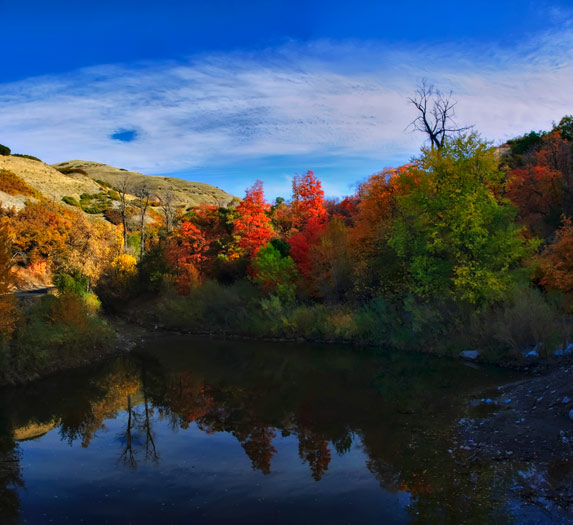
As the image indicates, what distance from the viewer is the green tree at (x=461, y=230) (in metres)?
24.4

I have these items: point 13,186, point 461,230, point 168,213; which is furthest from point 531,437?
point 13,186

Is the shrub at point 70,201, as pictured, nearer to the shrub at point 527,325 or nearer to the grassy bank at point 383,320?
the grassy bank at point 383,320

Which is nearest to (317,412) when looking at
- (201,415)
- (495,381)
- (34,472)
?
(201,415)

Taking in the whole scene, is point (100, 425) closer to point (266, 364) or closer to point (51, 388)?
point (51, 388)

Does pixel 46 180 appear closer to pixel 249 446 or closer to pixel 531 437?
pixel 249 446

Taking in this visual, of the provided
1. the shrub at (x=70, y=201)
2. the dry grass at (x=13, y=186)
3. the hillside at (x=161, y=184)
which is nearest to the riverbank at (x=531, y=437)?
the dry grass at (x=13, y=186)

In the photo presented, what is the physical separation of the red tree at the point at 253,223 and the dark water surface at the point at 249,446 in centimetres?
1718

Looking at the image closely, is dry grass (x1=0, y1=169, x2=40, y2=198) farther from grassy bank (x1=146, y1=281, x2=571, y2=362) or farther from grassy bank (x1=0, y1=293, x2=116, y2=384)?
grassy bank (x1=0, y1=293, x2=116, y2=384)

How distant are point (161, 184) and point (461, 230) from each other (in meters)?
100

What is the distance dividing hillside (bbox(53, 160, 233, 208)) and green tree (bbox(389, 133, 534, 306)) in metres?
73.9

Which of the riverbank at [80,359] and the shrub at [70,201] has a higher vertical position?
the shrub at [70,201]

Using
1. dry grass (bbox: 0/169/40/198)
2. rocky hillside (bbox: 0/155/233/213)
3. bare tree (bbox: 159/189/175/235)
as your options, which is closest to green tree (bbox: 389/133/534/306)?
bare tree (bbox: 159/189/175/235)

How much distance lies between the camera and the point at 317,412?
16031 millimetres

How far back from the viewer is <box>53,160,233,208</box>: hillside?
10400 centimetres
